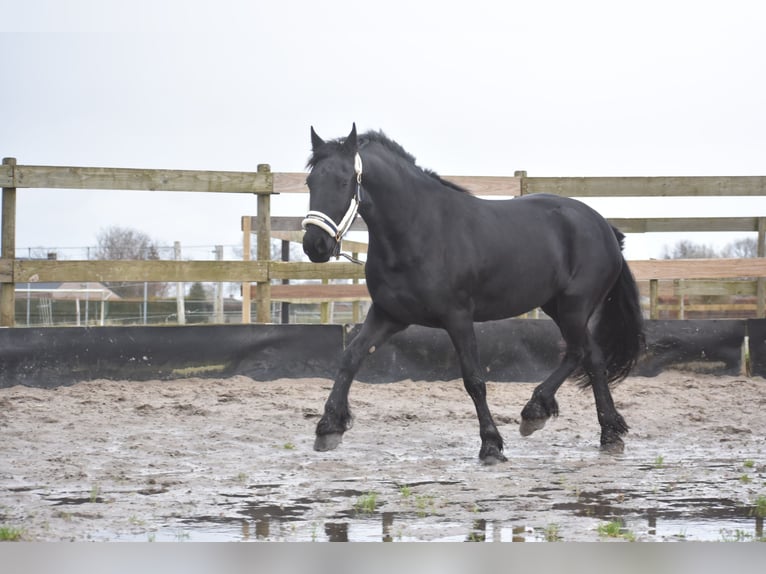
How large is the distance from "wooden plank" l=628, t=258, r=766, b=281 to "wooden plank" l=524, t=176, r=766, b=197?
0.69m

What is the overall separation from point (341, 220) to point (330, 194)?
158 mm

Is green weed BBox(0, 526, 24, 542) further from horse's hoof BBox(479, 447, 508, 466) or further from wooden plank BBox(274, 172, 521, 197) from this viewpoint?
wooden plank BBox(274, 172, 521, 197)

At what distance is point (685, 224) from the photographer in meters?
11.4

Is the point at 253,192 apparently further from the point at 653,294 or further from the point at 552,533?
the point at 552,533

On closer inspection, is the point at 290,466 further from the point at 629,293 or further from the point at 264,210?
the point at 264,210

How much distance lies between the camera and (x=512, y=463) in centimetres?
550

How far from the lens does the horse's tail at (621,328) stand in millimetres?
6820

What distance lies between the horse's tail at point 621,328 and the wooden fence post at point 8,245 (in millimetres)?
5110

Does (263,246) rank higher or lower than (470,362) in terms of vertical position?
higher

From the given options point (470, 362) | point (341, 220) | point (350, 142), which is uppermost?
point (350, 142)

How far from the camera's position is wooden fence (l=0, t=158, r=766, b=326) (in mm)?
8484

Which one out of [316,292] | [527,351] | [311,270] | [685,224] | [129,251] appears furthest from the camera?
[129,251]

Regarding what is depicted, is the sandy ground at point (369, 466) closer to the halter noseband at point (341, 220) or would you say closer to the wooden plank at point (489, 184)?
the halter noseband at point (341, 220)

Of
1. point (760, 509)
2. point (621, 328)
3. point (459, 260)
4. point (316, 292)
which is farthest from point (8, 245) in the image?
point (760, 509)
